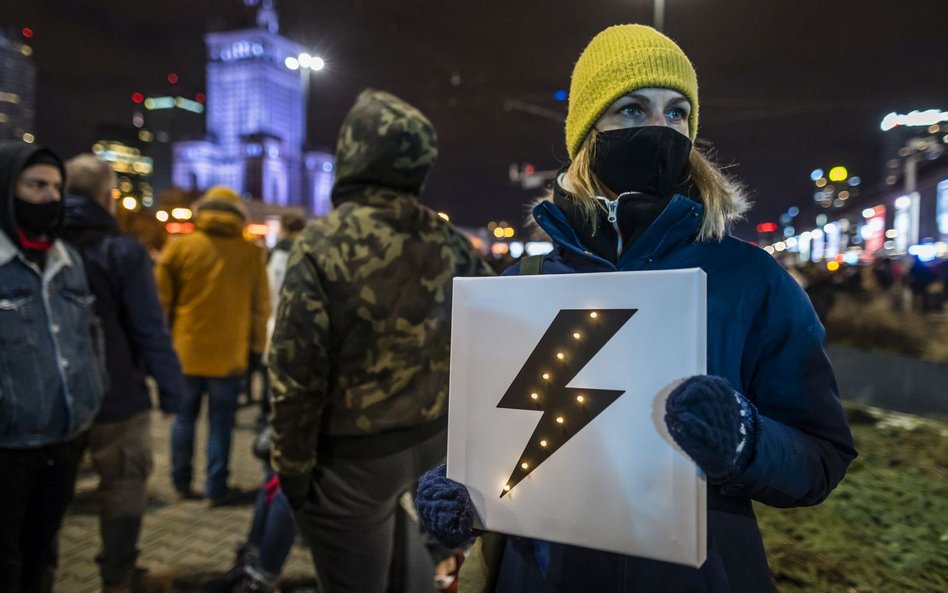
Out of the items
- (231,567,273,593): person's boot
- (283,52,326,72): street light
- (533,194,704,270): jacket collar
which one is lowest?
(231,567,273,593): person's boot

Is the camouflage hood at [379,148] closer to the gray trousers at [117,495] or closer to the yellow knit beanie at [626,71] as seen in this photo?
the yellow knit beanie at [626,71]

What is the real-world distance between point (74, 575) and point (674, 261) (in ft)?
14.0

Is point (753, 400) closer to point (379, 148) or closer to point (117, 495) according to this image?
point (379, 148)

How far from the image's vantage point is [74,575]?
3.87 m

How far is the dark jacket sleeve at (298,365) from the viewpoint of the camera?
238cm

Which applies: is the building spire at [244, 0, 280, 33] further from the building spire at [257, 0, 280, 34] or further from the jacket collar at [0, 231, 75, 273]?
the jacket collar at [0, 231, 75, 273]

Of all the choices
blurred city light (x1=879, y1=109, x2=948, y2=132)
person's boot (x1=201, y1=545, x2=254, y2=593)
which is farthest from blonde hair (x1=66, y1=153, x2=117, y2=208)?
blurred city light (x1=879, y1=109, x2=948, y2=132)

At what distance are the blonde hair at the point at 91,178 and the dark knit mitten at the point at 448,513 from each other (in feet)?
9.81

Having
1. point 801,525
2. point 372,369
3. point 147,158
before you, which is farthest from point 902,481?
point 147,158

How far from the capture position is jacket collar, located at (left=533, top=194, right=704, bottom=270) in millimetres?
1368

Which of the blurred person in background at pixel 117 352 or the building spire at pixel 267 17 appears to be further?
the building spire at pixel 267 17

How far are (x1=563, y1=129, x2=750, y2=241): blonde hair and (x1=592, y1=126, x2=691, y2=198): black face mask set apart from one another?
0.16ft

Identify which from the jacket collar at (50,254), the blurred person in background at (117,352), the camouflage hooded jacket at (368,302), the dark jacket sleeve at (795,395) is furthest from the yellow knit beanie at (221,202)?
the dark jacket sleeve at (795,395)

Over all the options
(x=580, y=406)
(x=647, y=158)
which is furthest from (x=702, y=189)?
(x=580, y=406)
